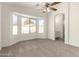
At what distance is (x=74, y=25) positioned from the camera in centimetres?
441

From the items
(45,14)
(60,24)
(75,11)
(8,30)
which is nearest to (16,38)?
(8,30)

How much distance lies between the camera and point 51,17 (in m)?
3.98

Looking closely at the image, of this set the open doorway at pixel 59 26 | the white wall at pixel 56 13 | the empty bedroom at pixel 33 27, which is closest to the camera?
the empty bedroom at pixel 33 27

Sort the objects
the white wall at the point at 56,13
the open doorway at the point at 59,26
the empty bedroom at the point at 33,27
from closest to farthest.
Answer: the empty bedroom at the point at 33,27, the white wall at the point at 56,13, the open doorway at the point at 59,26

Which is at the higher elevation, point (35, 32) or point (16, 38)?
point (35, 32)

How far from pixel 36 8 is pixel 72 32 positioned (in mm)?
1974

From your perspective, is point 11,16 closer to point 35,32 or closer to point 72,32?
point 35,32

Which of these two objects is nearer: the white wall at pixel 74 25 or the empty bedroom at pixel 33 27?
the empty bedroom at pixel 33 27

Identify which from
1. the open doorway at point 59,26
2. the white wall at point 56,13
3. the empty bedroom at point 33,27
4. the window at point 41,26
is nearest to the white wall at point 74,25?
the empty bedroom at point 33,27

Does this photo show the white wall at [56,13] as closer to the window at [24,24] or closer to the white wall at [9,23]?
the white wall at [9,23]

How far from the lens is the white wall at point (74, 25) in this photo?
170 inches

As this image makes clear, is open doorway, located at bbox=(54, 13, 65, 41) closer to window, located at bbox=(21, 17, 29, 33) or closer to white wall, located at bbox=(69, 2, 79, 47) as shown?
white wall, located at bbox=(69, 2, 79, 47)

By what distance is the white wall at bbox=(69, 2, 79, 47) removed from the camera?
14.1 feet

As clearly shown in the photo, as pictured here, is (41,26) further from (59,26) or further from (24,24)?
(59,26)
